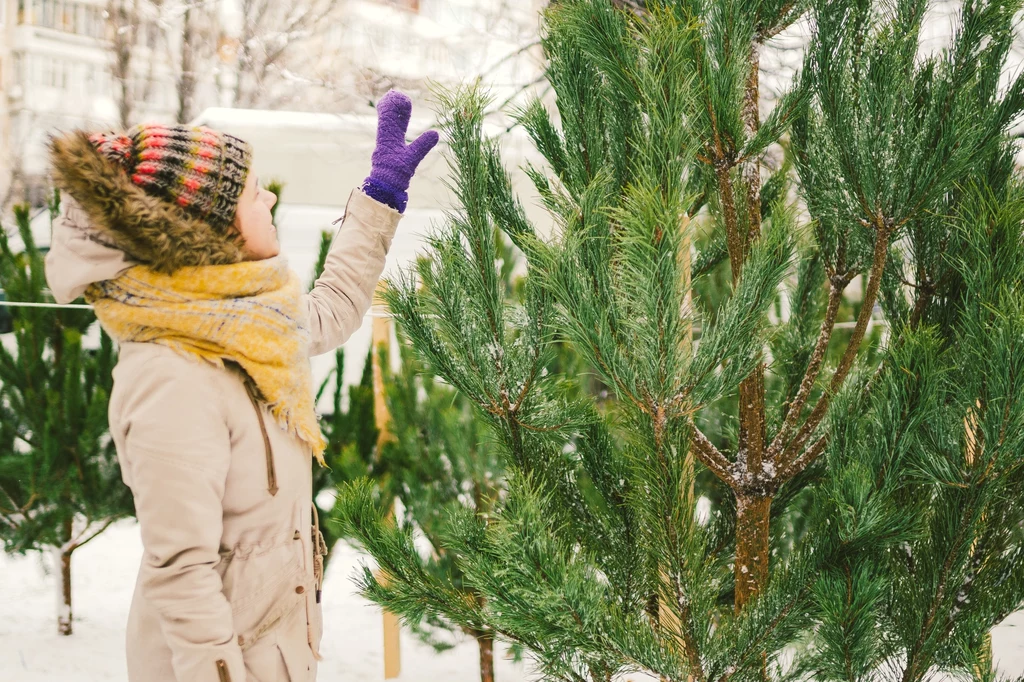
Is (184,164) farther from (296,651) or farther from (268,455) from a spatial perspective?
(296,651)

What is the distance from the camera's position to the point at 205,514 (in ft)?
3.76

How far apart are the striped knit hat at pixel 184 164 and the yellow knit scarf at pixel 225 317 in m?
0.10

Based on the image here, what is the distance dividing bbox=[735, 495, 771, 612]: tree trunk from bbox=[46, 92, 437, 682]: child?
704 millimetres

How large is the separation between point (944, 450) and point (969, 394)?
0.08 m

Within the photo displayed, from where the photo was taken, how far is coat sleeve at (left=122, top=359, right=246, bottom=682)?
1.13m

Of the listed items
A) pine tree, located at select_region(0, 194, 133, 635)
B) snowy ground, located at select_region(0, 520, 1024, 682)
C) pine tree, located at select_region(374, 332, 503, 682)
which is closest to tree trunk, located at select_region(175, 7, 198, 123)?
pine tree, located at select_region(0, 194, 133, 635)

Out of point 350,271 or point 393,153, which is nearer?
point 393,153

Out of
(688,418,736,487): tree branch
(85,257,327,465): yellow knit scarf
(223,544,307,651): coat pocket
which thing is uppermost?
(85,257,327,465): yellow knit scarf

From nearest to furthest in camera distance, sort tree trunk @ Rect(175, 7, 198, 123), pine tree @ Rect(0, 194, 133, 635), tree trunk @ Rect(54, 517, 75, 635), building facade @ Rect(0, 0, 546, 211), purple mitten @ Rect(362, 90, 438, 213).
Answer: purple mitten @ Rect(362, 90, 438, 213)
pine tree @ Rect(0, 194, 133, 635)
tree trunk @ Rect(54, 517, 75, 635)
building facade @ Rect(0, 0, 546, 211)
tree trunk @ Rect(175, 7, 198, 123)

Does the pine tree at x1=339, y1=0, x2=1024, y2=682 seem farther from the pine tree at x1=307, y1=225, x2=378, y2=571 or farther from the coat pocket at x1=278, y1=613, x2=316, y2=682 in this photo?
the pine tree at x1=307, y1=225, x2=378, y2=571

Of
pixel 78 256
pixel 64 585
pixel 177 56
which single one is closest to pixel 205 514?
pixel 78 256

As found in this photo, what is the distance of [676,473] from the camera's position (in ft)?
3.31

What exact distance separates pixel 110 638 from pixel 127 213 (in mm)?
2716

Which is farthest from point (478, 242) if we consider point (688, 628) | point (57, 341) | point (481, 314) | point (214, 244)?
point (57, 341)
